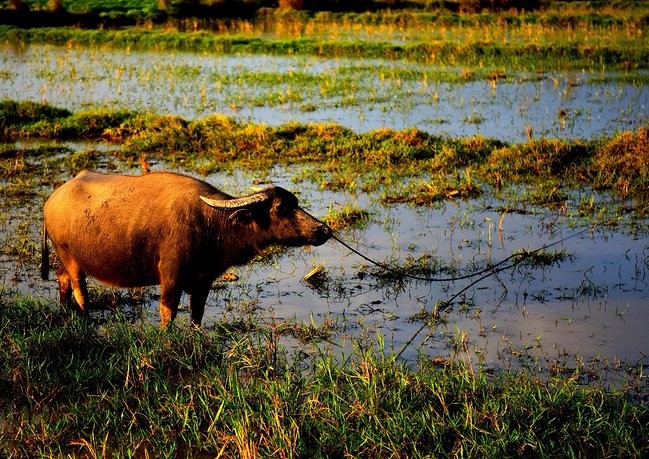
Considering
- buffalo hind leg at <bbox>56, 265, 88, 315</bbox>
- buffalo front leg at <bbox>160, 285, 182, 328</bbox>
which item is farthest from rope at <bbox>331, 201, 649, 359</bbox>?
buffalo hind leg at <bbox>56, 265, 88, 315</bbox>

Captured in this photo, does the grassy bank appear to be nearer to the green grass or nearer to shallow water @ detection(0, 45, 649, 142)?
the green grass

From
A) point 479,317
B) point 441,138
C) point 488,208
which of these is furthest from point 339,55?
point 479,317

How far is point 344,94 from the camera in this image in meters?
12.9

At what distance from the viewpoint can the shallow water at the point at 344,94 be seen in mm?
10562

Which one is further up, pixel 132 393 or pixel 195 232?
pixel 195 232

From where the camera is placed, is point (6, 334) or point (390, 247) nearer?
point (6, 334)

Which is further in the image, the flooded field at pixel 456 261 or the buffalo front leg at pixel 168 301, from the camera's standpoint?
the flooded field at pixel 456 261

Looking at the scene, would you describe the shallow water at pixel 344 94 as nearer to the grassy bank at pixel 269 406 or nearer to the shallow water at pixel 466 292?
the shallow water at pixel 466 292

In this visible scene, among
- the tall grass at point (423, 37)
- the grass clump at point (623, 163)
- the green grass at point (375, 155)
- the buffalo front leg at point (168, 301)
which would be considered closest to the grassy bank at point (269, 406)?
the buffalo front leg at point (168, 301)

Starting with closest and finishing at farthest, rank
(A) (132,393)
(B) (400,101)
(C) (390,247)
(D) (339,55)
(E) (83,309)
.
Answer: (A) (132,393) < (E) (83,309) < (C) (390,247) < (B) (400,101) < (D) (339,55)

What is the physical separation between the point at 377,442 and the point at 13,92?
11215 mm

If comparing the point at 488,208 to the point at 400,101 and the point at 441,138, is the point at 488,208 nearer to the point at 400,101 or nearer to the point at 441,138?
the point at 441,138

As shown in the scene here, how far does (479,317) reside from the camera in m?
5.05

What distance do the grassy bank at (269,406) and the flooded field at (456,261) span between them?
0.55 metres
